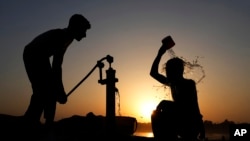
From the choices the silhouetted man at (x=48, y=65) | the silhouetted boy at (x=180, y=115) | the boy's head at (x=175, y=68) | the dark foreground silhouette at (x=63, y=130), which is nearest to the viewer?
the silhouetted boy at (x=180, y=115)

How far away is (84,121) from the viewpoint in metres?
7.18

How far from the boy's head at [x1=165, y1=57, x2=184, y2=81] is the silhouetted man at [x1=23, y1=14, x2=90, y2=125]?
2.23 metres

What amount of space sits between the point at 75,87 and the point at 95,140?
2176mm

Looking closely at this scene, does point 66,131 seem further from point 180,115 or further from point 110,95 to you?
point 180,115

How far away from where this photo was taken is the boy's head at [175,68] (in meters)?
6.00

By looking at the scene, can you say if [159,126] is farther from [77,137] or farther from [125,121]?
[125,121]

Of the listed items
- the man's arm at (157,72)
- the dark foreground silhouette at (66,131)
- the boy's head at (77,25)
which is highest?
the boy's head at (77,25)

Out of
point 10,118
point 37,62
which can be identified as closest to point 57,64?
point 37,62

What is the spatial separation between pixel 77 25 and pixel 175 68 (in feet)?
7.89

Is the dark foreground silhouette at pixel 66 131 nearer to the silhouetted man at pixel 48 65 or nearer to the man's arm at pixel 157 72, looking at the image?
the silhouetted man at pixel 48 65

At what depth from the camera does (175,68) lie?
602 cm

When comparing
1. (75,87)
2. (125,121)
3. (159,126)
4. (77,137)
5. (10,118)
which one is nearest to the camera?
(159,126)

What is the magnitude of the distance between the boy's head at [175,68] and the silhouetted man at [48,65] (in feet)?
7.31

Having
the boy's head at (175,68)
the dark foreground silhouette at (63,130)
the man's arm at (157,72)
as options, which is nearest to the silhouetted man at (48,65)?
the dark foreground silhouette at (63,130)
